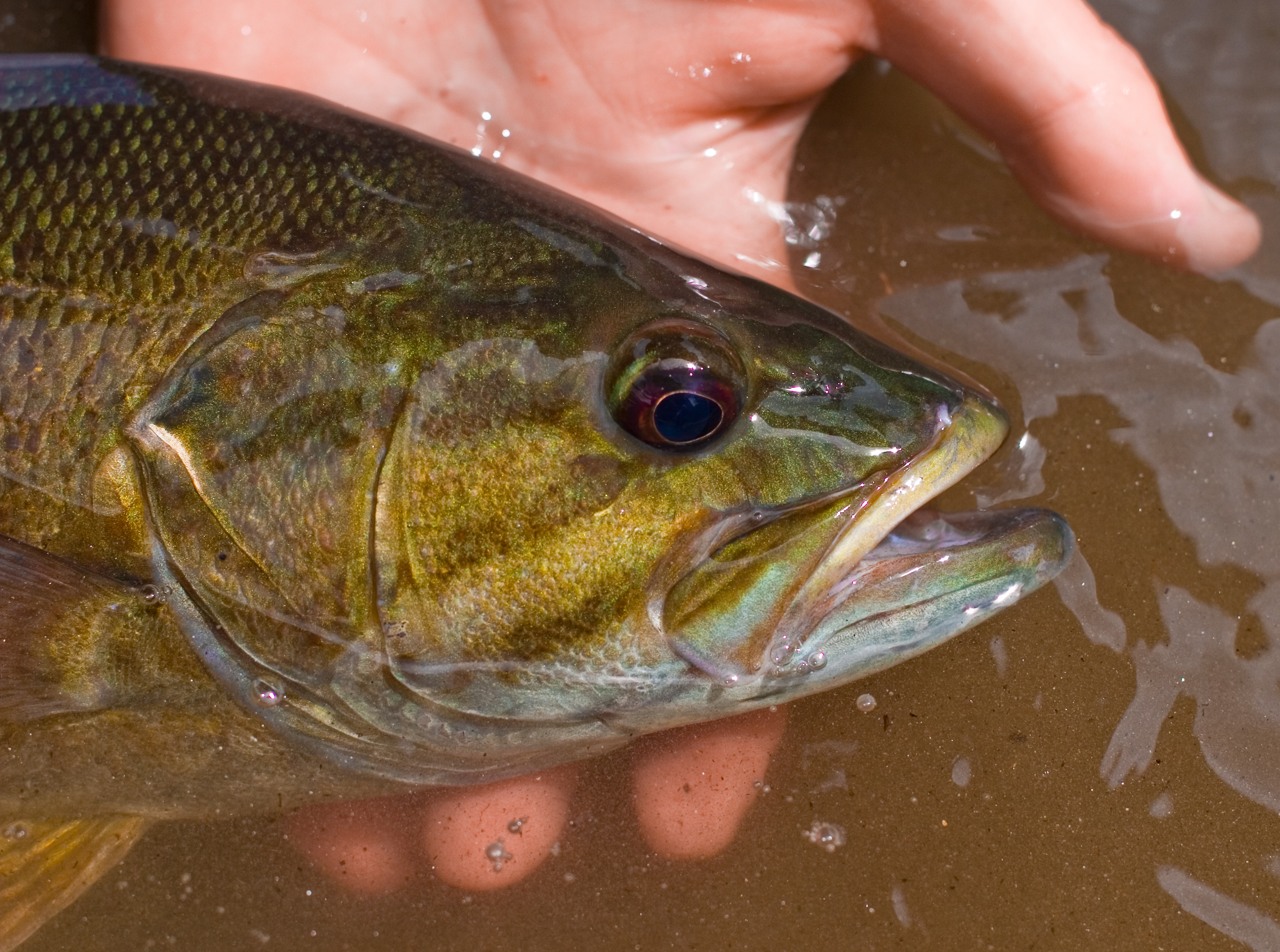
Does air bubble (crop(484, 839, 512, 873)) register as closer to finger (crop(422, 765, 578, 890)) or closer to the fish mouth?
finger (crop(422, 765, 578, 890))

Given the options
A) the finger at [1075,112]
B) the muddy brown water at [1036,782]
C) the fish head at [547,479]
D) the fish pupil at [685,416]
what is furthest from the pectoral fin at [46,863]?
the finger at [1075,112]

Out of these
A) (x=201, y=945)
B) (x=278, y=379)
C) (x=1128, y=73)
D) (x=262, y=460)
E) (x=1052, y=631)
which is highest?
(x=1128, y=73)

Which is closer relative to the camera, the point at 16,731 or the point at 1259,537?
the point at 16,731

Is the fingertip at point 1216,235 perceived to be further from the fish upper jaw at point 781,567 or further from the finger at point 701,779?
the finger at point 701,779

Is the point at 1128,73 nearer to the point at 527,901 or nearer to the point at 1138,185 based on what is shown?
the point at 1138,185

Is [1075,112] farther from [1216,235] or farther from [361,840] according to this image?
[361,840]

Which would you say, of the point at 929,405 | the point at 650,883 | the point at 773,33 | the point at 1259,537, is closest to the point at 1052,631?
the point at 1259,537
